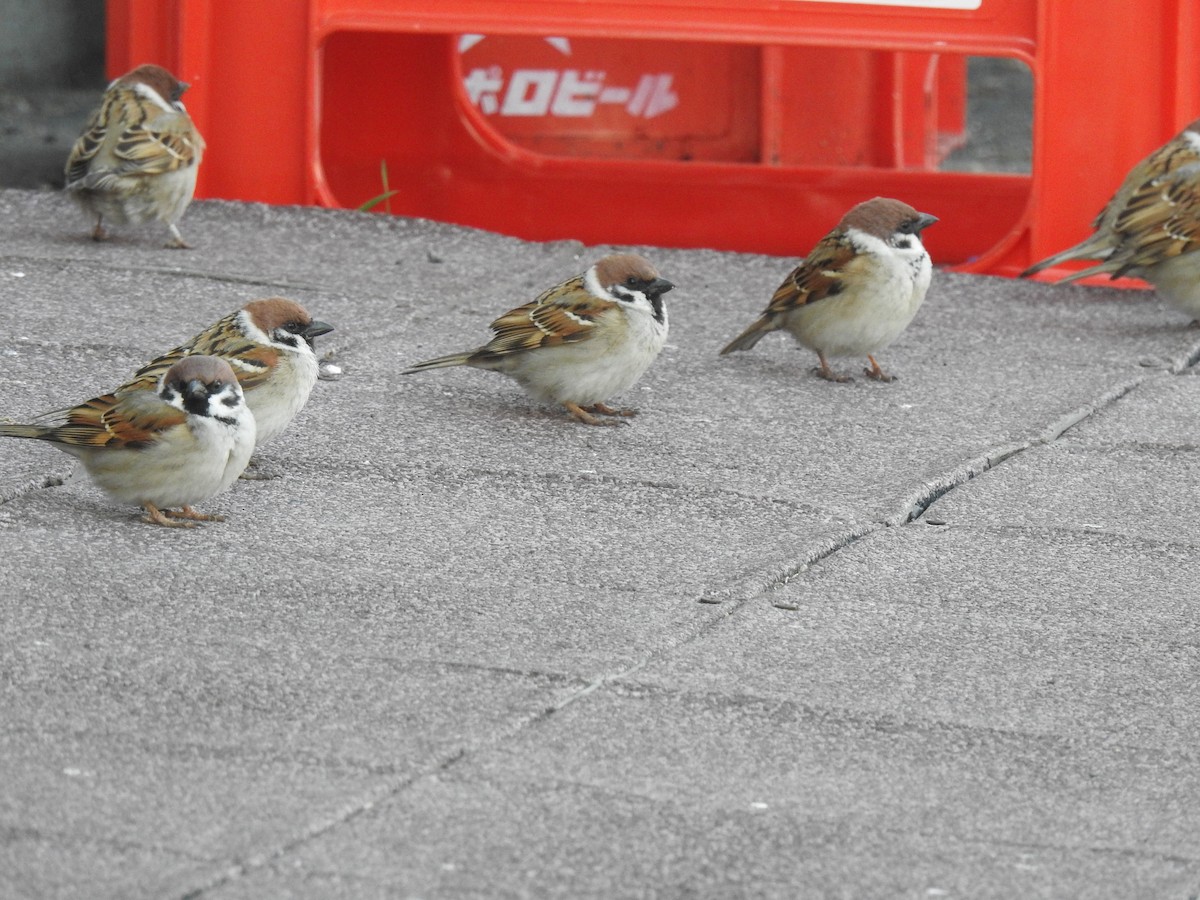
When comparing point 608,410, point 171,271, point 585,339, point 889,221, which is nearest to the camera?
point 585,339

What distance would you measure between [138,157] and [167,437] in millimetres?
3011

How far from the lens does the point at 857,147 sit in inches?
402

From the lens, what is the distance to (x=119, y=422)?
4.47 m

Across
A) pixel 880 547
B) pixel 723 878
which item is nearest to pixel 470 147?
pixel 880 547

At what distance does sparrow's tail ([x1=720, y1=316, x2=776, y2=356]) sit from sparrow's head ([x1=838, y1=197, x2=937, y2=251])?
16.1 inches

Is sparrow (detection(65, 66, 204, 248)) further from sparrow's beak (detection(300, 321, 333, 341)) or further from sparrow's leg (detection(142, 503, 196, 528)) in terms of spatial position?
sparrow's leg (detection(142, 503, 196, 528))

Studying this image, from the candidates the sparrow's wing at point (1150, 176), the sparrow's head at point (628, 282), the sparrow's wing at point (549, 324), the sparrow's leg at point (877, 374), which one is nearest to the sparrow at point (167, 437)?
the sparrow's wing at point (549, 324)

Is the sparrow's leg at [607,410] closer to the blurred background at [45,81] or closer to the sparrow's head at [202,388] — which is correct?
the sparrow's head at [202,388]

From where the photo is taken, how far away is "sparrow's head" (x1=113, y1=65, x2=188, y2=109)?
24.4 ft

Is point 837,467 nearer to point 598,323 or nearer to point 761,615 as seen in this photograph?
point 598,323

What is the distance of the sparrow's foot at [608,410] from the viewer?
5.76m

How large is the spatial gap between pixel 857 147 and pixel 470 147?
227cm

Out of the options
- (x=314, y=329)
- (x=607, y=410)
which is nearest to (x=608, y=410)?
(x=607, y=410)

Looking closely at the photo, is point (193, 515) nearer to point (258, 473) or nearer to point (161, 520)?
point (161, 520)
